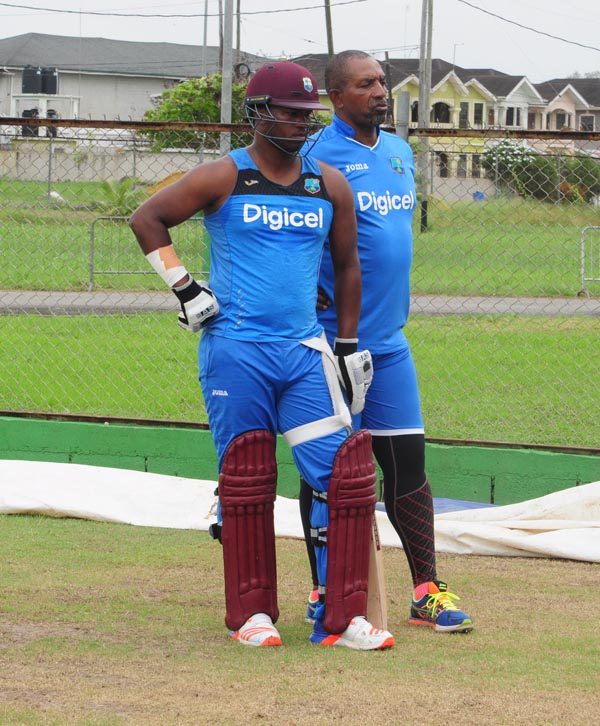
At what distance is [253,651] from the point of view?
4.17 meters

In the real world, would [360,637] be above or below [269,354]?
below

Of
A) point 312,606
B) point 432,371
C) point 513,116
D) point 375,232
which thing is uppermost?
point 513,116

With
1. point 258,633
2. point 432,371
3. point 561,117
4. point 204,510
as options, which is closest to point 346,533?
point 258,633

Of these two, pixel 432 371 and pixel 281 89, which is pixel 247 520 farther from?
pixel 432 371

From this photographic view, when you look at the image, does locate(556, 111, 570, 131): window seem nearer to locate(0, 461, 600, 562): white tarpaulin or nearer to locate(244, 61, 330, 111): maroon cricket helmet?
locate(0, 461, 600, 562): white tarpaulin

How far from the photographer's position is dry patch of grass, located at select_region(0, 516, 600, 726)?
354 centimetres

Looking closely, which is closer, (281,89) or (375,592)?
(281,89)

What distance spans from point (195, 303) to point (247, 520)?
82 centimetres

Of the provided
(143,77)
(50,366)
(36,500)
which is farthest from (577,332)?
(143,77)

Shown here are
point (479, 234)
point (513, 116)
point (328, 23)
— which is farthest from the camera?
point (513, 116)

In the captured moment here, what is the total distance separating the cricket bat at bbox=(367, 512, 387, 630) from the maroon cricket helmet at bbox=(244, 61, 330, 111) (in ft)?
5.14

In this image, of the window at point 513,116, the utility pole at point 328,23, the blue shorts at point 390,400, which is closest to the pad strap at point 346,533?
the blue shorts at point 390,400

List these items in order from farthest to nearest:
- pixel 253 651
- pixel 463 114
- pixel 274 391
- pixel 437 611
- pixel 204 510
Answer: pixel 463 114 → pixel 204 510 → pixel 437 611 → pixel 274 391 → pixel 253 651

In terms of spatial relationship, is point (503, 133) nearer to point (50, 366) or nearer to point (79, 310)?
point (50, 366)
